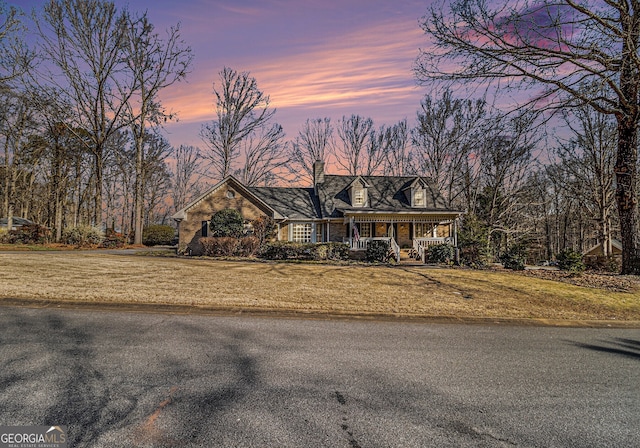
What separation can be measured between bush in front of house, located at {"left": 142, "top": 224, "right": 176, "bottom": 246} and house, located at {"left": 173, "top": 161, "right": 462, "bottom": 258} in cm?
989

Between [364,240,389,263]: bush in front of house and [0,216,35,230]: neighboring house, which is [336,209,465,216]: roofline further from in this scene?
[0,216,35,230]: neighboring house

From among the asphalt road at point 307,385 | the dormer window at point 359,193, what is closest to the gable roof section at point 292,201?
the dormer window at point 359,193

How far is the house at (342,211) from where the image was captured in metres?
23.5

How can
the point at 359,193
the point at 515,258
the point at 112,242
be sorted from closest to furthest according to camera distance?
the point at 515,258 < the point at 112,242 < the point at 359,193

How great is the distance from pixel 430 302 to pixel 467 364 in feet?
13.1

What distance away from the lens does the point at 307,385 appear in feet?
11.6

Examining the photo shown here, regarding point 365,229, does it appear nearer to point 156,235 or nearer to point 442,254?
point 442,254

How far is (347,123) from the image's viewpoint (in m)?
42.4

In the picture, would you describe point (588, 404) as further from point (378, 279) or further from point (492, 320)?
point (378, 279)

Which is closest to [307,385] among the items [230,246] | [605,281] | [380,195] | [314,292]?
[314,292]

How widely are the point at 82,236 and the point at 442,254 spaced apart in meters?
22.3

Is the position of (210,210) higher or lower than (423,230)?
higher

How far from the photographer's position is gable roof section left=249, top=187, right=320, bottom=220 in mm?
26641

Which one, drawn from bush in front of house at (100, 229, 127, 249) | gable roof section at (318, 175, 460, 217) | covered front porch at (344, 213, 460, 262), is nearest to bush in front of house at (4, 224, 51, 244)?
bush in front of house at (100, 229, 127, 249)
